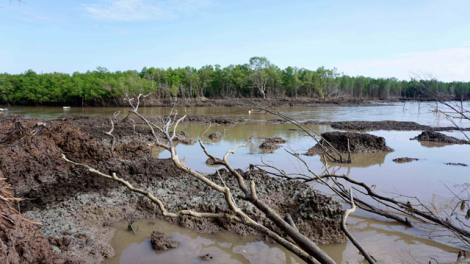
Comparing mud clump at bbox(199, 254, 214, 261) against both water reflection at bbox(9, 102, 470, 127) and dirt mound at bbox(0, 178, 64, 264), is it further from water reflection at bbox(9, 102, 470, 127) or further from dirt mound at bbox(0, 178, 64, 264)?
water reflection at bbox(9, 102, 470, 127)

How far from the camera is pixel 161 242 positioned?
150 inches

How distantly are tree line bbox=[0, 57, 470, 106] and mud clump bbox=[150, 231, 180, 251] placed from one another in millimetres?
25812

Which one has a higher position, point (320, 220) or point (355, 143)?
point (355, 143)

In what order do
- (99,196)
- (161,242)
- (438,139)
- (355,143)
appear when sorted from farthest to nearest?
(438,139), (355,143), (99,196), (161,242)

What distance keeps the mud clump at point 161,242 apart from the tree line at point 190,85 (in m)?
25.8

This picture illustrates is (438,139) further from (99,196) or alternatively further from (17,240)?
(17,240)

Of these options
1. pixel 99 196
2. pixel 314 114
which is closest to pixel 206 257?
pixel 99 196

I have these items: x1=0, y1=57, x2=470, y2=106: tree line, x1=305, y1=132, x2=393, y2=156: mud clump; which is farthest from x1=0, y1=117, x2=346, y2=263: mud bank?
x1=0, y1=57, x2=470, y2=106: tree line

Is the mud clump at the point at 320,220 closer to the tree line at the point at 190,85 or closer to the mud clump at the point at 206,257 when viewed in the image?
the mud clump at the point at 206,257

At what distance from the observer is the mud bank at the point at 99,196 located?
3936 mm

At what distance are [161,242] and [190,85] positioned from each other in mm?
57575

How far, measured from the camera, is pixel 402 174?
24.8 ft

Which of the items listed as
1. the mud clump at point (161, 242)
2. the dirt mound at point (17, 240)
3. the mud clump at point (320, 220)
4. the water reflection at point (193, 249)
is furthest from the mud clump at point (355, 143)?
the dirt mound at point (17, 240)

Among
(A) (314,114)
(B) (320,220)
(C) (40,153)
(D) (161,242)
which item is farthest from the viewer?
(A) (314,114)
